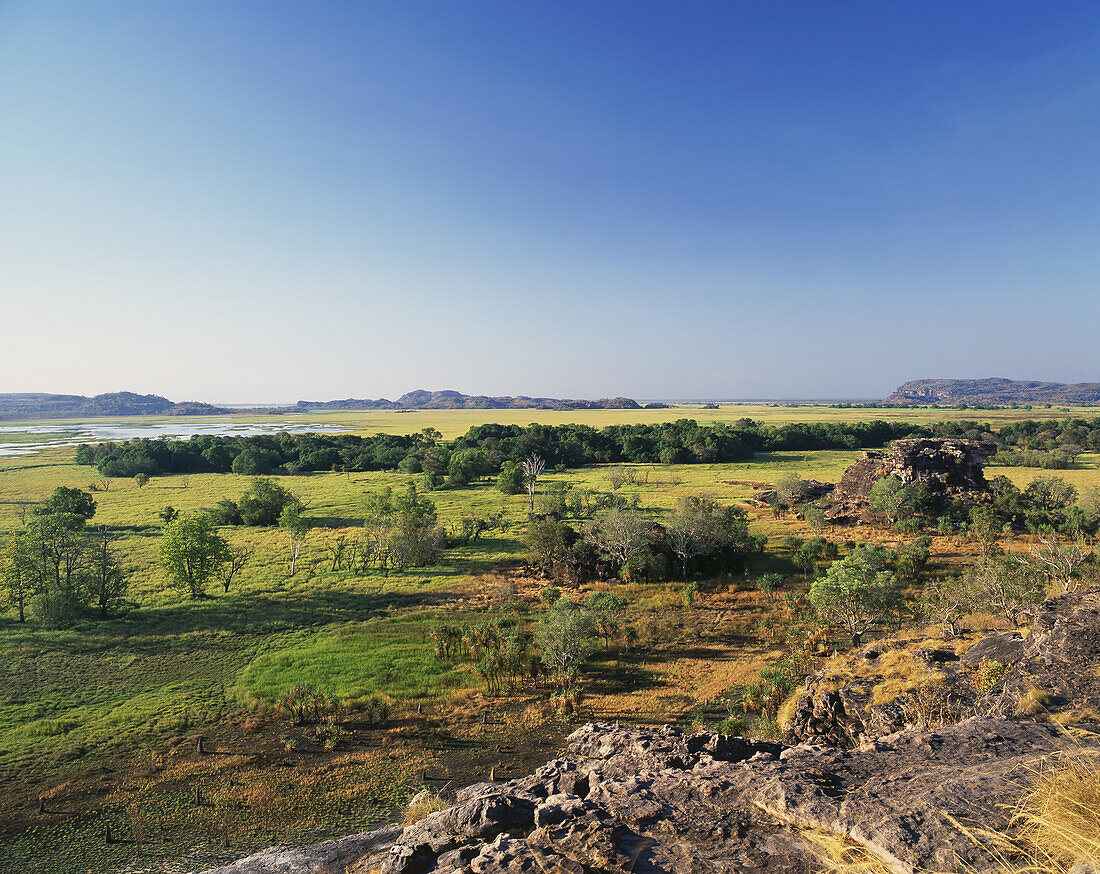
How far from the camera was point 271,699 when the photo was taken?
2333 cm

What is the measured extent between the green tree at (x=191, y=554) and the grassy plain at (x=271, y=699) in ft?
4.95

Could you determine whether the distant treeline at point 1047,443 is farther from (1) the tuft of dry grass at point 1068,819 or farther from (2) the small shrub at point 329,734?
(2) the small shrub at point 329,734

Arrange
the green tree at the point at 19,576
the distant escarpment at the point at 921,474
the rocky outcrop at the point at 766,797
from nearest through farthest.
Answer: the rocky outcrop at the point at 766,797 < the green tree at the point at 19,576 < the distant escarpment at the point at 921,474

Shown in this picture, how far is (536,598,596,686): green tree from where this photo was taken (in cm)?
2497

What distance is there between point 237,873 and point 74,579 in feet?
108

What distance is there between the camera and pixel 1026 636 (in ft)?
52.2

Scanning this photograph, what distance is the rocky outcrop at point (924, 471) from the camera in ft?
182

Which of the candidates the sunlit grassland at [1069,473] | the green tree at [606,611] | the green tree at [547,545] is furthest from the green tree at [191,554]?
the sunlit grassland at [1069,473]

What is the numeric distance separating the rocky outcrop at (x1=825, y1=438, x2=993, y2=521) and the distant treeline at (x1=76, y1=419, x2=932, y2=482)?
174 ft

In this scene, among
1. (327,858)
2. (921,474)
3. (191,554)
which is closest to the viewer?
(327,858)

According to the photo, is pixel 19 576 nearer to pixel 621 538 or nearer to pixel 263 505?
pixel 263 505

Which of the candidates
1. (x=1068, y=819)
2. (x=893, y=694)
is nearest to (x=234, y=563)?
(x=893, y=694)

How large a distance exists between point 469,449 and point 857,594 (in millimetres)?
82652

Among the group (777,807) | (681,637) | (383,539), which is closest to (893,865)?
(777,807)
